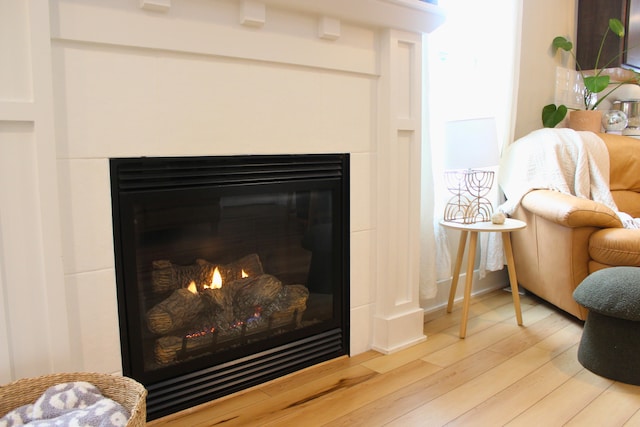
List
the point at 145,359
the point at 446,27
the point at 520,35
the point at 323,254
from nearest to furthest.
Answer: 1. the point at 145,359
2. the point at 323,254
3. the point at 446,27
4. the point at 520,35

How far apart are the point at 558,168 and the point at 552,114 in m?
0.70

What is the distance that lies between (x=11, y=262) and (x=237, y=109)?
81cm

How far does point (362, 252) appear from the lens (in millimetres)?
2160

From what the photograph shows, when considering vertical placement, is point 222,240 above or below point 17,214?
below

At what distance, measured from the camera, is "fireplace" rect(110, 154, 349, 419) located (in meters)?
1.59

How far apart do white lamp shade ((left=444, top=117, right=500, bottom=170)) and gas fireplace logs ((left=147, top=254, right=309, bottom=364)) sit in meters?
0.95

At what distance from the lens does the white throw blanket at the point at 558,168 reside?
274 cm

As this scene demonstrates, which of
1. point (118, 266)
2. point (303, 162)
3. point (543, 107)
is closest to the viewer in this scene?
point (118, 266)

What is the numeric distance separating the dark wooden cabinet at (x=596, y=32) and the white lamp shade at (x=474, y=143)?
1.69m

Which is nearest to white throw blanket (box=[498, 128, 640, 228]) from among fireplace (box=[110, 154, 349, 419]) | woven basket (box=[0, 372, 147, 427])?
fireplace (box=[110, 154, 349, 419])

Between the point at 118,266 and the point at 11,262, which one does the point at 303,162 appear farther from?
the point at 11,262

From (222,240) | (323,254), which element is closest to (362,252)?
(323,254)

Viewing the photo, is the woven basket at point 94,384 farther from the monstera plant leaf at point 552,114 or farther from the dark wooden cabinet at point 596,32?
the dark wooden cabinet at point 596,32

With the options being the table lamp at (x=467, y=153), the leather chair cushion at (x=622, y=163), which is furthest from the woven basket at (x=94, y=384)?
the leather chair cushion at (x=622, y=163)
